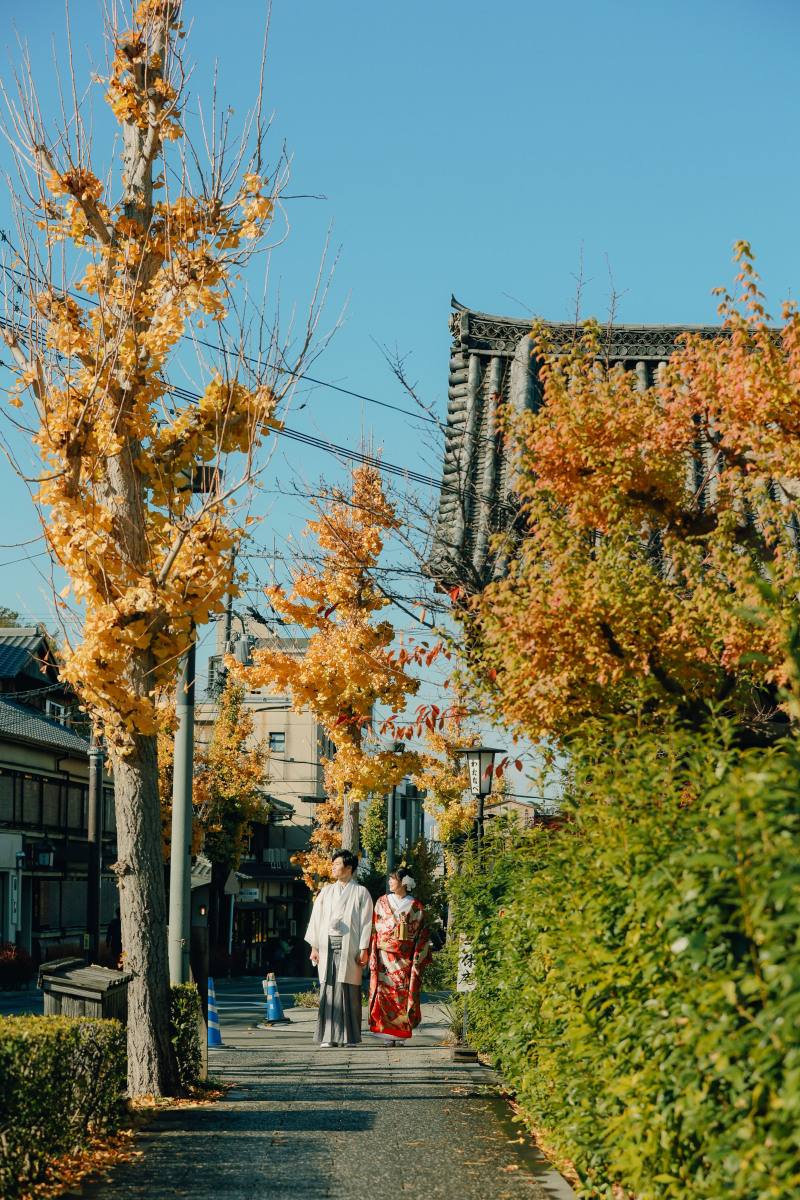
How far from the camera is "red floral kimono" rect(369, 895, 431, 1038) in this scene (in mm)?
11148

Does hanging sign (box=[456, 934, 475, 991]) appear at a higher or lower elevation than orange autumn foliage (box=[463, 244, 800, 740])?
lower

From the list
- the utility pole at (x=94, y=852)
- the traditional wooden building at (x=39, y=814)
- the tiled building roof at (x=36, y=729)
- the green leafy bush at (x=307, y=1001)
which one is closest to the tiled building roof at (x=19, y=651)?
the traditional wooden building at (x=39, y=814)

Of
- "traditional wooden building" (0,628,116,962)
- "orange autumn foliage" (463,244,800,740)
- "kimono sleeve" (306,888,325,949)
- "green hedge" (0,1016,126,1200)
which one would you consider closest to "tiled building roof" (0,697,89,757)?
"traditional wooden building" (0,628,116,962)

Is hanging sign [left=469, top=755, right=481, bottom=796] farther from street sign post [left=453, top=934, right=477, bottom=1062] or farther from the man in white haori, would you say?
the man in white haori

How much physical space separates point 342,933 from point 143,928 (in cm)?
318

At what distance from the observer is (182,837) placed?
10.7 metres

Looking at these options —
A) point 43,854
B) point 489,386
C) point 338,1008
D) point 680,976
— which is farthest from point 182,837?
point 43,854

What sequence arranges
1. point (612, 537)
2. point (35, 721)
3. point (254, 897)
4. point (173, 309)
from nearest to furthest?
point (612, 537), point (173, 309), point (35, 721), point (254, 897)

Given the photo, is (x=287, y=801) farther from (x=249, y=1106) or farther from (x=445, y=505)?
(x=249, y=1106)

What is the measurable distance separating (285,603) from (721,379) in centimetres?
1259

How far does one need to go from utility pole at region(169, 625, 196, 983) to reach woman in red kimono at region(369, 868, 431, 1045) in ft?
6.18

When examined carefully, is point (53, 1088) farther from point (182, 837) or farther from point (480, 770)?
point (480, 770)

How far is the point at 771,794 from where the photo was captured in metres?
2.54

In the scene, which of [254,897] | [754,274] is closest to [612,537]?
[754,274]
